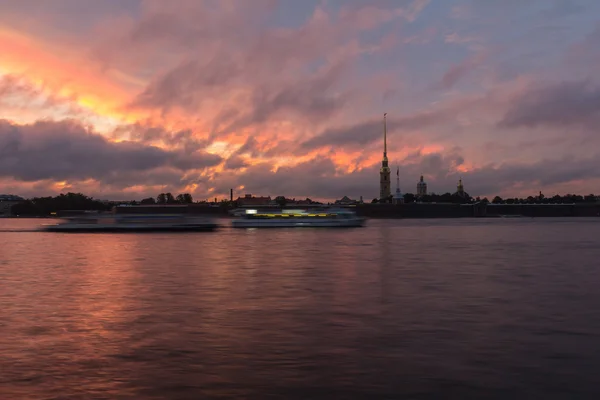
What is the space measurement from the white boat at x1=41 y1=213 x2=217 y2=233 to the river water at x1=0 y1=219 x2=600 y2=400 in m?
66.7

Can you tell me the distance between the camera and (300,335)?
51.7ft

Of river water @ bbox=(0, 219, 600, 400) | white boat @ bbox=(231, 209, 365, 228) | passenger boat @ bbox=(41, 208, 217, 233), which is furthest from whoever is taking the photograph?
white boat @ bbox=(231, 209, 365, 228)

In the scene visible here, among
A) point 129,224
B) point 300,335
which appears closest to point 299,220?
point 129,224

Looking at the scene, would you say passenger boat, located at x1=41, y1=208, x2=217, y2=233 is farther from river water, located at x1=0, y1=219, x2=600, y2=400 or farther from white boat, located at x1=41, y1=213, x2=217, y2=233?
river water, located at x1=0, y1=219, x2=600, y2=400

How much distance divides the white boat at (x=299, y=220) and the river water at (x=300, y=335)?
77.7 meters

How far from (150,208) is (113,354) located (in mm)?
139817

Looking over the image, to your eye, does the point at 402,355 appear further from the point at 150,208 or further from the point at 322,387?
the point at 150,208

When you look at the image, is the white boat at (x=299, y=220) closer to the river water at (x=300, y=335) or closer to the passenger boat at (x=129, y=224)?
the passenger boat at (x=129, y=224)

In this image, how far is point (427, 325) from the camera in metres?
17.1

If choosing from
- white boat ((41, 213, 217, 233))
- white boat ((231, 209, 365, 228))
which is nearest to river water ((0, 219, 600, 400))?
white boat ((41, 213, 217, 233))

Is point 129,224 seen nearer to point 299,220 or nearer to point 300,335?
point 299,220

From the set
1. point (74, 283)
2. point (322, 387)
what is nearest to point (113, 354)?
point (322, 387)

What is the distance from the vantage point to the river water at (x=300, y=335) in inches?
437

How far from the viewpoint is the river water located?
11094mm
